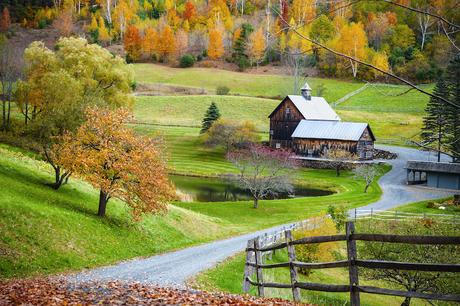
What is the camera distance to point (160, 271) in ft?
69.2

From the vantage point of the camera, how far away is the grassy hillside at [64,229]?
66.1 ft

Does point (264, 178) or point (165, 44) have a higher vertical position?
point (165, 44)

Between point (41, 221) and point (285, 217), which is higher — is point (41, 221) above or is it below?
above

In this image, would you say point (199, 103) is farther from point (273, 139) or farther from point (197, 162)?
point (197, 162)

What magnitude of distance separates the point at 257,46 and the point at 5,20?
7167cm

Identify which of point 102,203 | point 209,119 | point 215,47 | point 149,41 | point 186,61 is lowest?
point 102,203

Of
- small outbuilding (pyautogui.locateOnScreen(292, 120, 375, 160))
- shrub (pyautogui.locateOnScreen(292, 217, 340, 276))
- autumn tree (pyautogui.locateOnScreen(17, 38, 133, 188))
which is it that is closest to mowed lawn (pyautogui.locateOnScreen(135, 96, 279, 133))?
small outbuilding (pyautogui.locateOnScreen(292, 120, 375, 160))

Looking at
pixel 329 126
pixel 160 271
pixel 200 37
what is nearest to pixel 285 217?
pixel 160 271

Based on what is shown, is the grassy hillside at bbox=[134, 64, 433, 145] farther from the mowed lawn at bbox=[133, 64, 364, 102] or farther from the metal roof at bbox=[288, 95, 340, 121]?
the metal roof at bbox=[288, 95, 340, 121]

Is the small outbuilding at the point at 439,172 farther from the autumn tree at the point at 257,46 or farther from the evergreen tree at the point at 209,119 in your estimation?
the autumn tree at the point at 257,46

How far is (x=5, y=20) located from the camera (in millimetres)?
148625

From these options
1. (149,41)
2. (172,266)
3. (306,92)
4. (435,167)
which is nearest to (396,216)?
(435,167)

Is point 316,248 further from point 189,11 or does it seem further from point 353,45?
point 189,11

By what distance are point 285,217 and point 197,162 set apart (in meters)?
30.2
